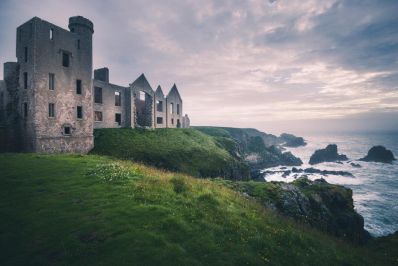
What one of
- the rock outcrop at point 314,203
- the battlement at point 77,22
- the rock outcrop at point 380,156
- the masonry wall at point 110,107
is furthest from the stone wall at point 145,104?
the rock outcrop at point 380,156

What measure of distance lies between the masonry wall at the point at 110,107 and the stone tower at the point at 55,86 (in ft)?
26.4

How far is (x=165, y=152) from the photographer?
37469 mm

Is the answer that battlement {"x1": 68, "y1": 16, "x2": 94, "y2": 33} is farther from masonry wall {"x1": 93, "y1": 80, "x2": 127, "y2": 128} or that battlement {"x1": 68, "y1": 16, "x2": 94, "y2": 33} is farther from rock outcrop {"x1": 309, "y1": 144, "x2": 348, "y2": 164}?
rock outcrop {"x1": 309, "y1": 144, "x2": 348, "y2": 164}

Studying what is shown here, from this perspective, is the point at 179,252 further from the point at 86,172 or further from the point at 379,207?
the point at 379,207

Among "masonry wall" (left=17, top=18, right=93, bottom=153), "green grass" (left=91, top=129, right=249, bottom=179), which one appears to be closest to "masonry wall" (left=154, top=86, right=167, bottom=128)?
"green grass" (left=91, top=129, right=249, bottom=179)

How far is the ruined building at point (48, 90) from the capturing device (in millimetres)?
26078

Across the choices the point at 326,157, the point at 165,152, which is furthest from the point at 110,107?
the point at 326,157

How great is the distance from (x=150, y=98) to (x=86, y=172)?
127 feet

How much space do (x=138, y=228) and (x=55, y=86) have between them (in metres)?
26.5

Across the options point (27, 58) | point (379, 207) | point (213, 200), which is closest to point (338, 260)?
point (213, 200)

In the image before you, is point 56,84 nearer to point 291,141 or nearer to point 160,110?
point 160,110

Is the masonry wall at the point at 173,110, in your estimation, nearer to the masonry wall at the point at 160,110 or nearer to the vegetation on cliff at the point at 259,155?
the masonry wall at the point at 160,110

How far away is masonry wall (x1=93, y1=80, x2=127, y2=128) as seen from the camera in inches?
1601

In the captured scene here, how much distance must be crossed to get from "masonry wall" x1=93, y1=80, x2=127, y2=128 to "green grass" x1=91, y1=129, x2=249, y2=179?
2.73 meters
